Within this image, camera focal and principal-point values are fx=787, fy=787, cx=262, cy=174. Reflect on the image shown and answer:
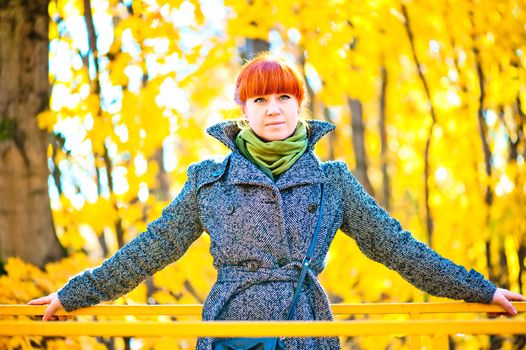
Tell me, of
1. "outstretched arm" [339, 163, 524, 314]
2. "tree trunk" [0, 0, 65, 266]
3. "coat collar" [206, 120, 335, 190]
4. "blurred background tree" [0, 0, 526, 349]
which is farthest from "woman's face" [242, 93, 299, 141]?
"tree trunk" [0, 0, 65, 266]

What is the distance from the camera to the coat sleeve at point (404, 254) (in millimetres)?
2596

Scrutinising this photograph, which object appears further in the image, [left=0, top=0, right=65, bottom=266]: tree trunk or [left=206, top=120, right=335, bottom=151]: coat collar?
[left=0, top=0, right=65, bottom=266]: tree trunk

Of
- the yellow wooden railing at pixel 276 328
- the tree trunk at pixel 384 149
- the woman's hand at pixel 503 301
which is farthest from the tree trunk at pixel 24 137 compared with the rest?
the tree trunk at pixel 384 149

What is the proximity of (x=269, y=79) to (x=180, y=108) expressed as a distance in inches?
113

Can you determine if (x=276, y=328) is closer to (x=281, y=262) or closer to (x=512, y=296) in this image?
(x=281, y=262)

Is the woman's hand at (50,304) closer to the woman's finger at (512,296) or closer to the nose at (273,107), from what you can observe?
the nose at (273,107)

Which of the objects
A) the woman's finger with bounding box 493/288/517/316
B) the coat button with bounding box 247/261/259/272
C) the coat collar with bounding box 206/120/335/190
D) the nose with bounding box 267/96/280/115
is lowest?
the woman's finger with bounding box 493/288/517/316

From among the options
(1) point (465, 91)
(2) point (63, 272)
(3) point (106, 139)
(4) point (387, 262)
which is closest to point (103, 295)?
(4) point (387, 262)

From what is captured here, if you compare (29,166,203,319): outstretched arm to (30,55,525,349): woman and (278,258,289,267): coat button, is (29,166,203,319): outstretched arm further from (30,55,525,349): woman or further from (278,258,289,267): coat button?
(278,258,289,267): coat button

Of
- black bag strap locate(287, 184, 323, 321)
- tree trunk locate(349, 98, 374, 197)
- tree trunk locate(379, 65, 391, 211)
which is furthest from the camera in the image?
tree trunk locate(379, 65, 391, 211)

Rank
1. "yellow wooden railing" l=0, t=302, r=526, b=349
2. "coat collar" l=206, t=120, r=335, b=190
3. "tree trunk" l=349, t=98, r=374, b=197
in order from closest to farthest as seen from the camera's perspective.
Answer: "yellow wooden railing" l=0, t=302, r=526, b=349 < "coat collar" l=206, t=120, r=335, b=190 < "tree trunk" l=349, t=98, r=374, b=197

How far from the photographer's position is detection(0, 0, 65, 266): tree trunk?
4.40 m

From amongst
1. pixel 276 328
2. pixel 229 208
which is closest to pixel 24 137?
pixel 229 208

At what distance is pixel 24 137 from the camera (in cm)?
448
